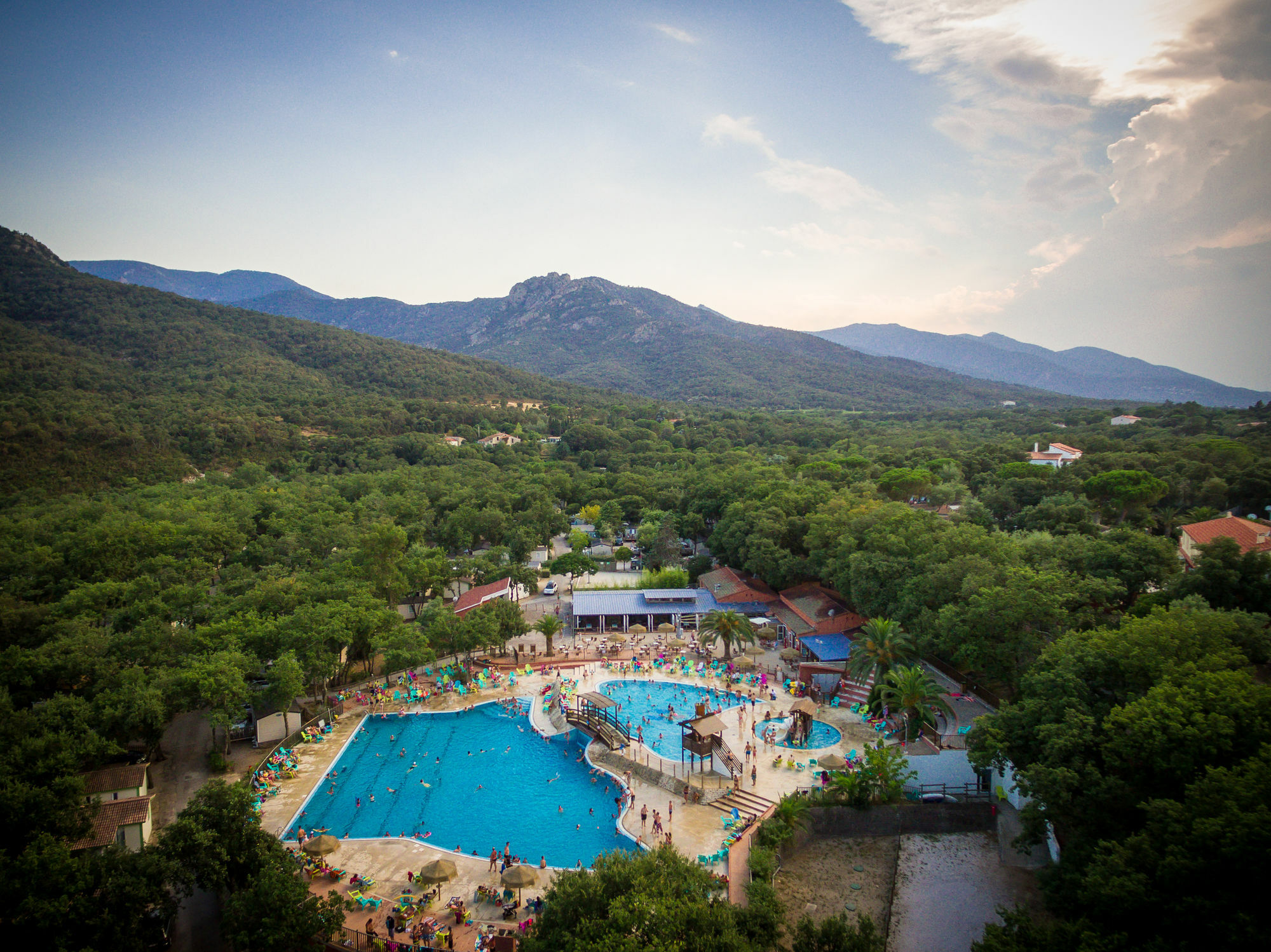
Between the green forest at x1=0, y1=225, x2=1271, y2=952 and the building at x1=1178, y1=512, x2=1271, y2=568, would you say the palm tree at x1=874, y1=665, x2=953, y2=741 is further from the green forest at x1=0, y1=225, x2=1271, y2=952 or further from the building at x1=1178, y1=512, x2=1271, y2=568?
the building at x1=1178, y1=512, x2=1271, y2=568

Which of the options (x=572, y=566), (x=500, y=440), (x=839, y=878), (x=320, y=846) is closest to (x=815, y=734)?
(x=839, y=878)

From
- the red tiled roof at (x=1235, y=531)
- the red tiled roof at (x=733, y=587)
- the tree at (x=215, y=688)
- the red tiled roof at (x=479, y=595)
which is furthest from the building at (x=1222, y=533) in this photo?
the tree at (x=215, y=688)

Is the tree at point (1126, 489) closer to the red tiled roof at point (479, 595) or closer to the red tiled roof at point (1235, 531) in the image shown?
the red tiled roof at point (1235, 531)

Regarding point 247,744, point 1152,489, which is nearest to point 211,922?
point 247,744

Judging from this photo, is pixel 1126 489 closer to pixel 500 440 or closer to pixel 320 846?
pixel 320 846

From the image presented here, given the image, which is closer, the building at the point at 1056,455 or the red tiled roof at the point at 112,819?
the red tiled roof at the point at 112,819

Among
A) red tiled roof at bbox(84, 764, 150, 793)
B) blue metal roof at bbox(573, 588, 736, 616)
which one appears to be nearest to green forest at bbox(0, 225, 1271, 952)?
red tiled roof at bbox(84, 764, 150, 793)

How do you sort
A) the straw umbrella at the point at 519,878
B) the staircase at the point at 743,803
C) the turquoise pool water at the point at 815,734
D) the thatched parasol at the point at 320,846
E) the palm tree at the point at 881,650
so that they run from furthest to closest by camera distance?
1. the palm tree at the point at 881,650
2. the turquoise pool water at the point at 815,734
3. the staircase at the point at 743,803
4. the thatched parasol at the point at 320,846
5. the straw umbrella at the point at 519,878

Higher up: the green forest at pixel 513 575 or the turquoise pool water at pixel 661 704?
the green forest at pixel 513 575
